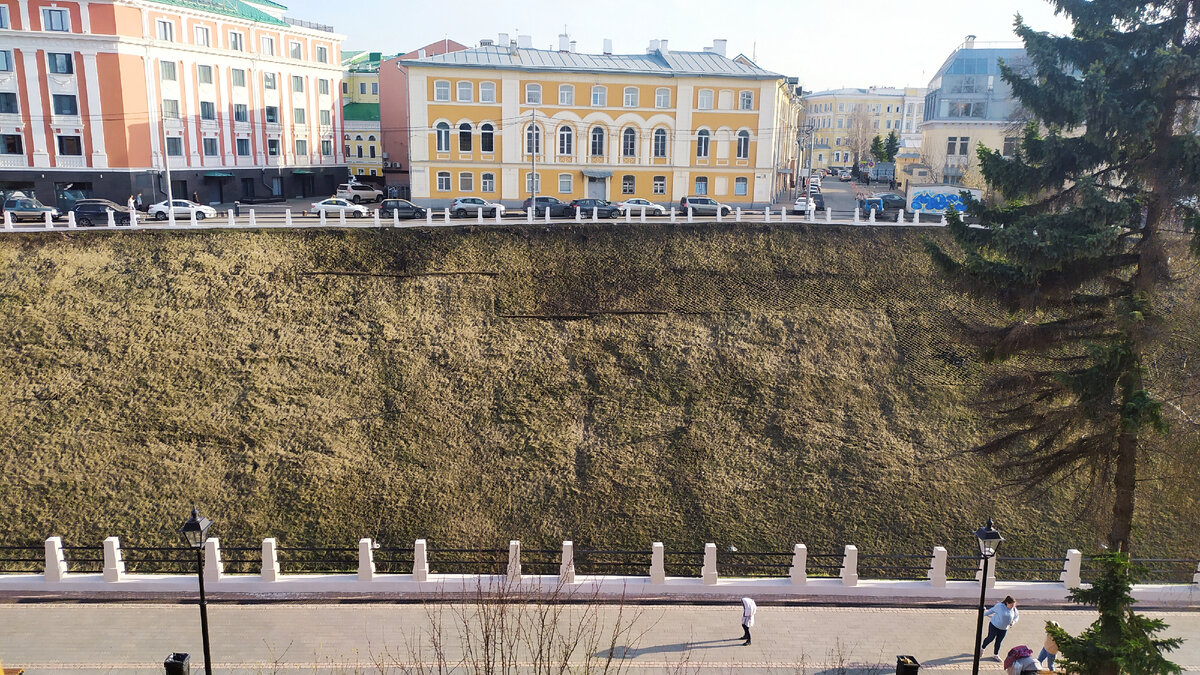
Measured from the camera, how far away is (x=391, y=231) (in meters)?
29.7

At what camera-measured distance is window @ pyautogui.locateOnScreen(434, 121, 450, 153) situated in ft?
132

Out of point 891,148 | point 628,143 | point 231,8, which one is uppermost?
point 231,8

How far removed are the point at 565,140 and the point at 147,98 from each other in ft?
69.4

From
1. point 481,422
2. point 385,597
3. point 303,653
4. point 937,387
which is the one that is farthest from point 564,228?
point 303,653

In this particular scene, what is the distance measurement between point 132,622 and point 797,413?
16.4 m

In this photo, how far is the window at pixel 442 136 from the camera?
40.3m

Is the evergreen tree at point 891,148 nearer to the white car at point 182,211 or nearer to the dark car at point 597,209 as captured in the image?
the dark car at point 597,209

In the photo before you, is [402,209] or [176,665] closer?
[176,665]

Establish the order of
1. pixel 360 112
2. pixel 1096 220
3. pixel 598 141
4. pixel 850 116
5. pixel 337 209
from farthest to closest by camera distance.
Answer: pixel 850 116 < pixel 360 112 < pixel 598 141 < pixel 337 209 < pixel 1096 220

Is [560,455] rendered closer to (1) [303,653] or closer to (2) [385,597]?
(2) [385,597]

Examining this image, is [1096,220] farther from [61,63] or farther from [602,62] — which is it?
[61,63]

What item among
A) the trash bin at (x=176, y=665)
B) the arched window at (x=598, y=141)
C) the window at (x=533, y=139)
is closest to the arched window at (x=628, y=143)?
the arched window at (x=598, y=141)

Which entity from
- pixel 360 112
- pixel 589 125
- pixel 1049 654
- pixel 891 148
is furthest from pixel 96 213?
pixel 891 148

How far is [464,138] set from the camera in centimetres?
4075
